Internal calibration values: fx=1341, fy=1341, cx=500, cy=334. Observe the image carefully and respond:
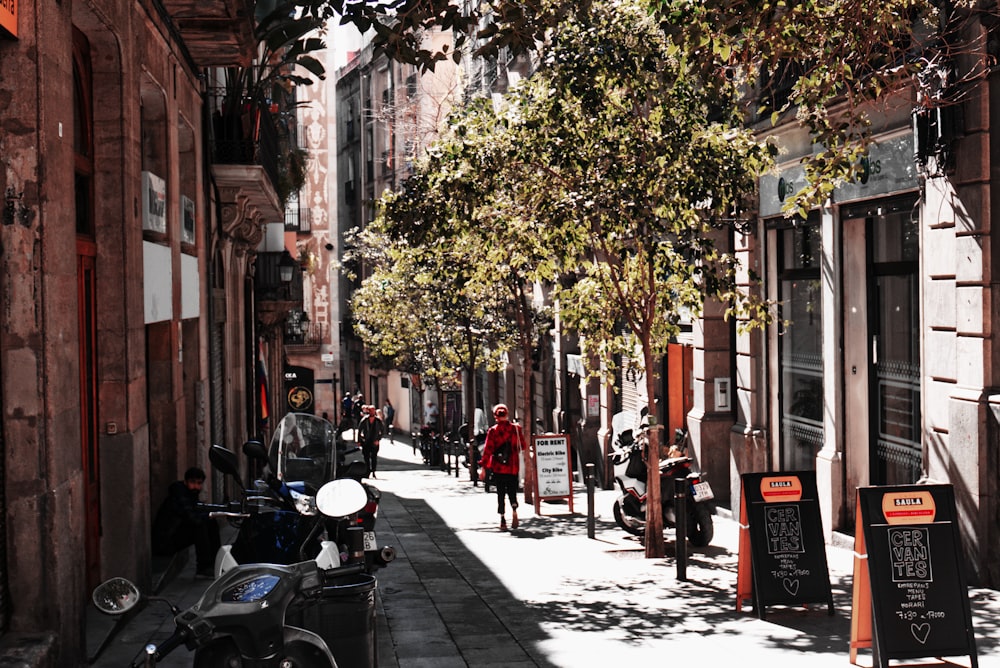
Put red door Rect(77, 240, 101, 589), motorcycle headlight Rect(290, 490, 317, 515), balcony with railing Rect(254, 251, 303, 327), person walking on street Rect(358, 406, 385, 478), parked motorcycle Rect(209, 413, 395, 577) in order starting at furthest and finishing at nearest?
person walking on street Rect(358, 406, 385, 478), balcony with railing Rect(254, 251, 303, 327), red door Rect(77, 240, 101, 589), motorcycle headlight Rect(290, 490, 317, 515), parked motorcycle Rect(209, 413, 395, 577)

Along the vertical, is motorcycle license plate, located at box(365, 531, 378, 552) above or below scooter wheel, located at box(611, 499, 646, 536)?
above

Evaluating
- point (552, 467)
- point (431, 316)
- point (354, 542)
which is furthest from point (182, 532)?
point (431, 316)

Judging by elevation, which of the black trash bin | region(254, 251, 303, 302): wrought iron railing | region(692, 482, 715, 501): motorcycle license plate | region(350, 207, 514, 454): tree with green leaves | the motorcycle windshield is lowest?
region(692, 482, 715, 501): motorcycle license plate

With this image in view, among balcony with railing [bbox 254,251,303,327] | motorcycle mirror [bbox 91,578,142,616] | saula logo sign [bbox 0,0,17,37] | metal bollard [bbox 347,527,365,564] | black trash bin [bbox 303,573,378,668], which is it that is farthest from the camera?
balcony with railing [bbox 254,251,303,327]

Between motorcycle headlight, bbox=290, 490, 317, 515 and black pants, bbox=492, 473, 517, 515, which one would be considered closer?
motorcycle headlight, bbox=290, 490, 317, 515

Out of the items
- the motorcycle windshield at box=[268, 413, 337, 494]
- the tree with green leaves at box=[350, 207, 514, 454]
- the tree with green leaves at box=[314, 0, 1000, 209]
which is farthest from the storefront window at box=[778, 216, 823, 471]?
the motorcycle windshield at box=[268, 413, 337, 494]

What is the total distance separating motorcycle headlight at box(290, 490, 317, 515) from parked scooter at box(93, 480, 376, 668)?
1982 millimetres

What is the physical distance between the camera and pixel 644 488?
615 inches

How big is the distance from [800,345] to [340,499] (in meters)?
11.0

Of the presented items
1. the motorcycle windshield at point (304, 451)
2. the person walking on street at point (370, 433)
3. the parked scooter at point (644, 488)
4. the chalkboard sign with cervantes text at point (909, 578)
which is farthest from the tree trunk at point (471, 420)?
the chalkboard sign with cervantes text at point (909, 578)

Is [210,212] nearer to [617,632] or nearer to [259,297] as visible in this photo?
[617,632]

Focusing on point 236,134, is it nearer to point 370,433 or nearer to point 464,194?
point 464,194

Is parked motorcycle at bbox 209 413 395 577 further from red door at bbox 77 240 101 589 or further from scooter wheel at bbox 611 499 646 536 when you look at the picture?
scooter wheel at bbox 611 499 646 536

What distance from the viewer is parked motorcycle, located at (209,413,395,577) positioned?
700 centimetres
